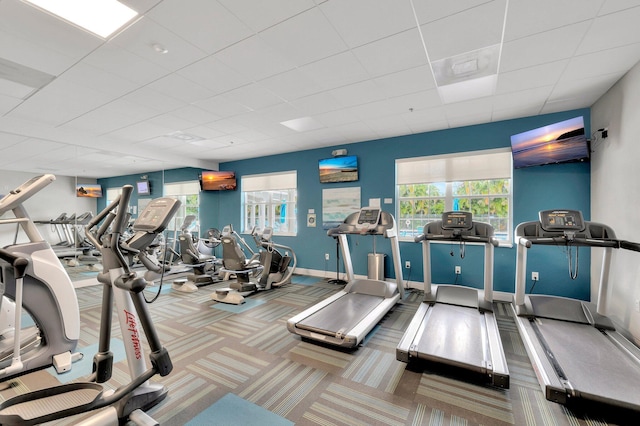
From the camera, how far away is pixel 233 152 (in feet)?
22.5

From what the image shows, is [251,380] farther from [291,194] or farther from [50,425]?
[291,194]

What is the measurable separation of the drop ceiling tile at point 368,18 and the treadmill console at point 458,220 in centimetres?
250

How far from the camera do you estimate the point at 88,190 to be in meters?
5.16

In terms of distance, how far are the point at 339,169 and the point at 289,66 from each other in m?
3.31

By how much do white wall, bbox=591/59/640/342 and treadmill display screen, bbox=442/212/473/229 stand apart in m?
1.54

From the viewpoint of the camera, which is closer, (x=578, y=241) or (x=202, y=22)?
(x=202, y=22)

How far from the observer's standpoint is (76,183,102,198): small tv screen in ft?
16.5

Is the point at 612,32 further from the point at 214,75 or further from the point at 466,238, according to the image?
the point at 214,75

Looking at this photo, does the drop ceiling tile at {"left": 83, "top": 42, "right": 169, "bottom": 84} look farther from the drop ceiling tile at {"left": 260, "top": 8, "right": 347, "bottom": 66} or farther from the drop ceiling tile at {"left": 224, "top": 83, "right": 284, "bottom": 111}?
the drop ceiling tile at {"left": 260, "top": 8, "right": 347, "bottom": 66}

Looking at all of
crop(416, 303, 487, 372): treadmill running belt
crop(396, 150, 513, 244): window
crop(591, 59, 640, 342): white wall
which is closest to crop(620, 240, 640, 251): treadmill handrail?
crop(591, 59, 640, 342): white wall

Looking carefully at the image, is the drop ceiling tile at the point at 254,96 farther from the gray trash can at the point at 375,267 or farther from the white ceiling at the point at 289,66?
the gray trash can at the point at 375,267

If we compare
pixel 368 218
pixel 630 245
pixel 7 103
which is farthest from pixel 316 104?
pixel 7 103

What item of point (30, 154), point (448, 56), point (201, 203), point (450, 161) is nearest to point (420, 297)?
point (450, 161)

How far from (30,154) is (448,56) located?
6.70 m
